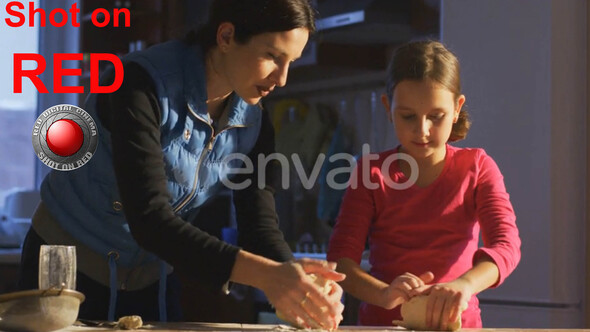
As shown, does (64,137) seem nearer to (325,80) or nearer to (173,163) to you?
(173,163)

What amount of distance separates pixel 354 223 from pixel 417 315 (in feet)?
0.85

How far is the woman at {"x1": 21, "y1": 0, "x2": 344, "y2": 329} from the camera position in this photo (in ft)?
4.00

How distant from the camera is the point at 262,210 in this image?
1488mm

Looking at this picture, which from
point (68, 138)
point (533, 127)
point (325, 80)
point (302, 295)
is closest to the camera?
point (302, 295)

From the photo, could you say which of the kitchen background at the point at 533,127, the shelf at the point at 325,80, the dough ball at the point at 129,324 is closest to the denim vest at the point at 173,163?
the dough ball at the point at 129,324

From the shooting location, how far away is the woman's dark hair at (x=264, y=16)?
1358mm

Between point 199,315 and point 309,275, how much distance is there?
2.14 metres

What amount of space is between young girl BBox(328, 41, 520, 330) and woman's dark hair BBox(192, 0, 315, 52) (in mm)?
255

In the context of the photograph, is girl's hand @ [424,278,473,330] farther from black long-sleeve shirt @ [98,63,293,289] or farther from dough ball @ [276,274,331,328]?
black long-sleeve shirt @ [98,63,293,289]

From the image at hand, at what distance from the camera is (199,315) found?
11.0 feet

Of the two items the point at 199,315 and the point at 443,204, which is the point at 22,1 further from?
the point at 443,204

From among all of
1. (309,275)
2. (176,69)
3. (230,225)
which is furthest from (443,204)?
(230,225)

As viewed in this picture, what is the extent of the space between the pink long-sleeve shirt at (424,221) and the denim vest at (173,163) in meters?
0.24

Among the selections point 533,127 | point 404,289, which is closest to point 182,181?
point 404,289
